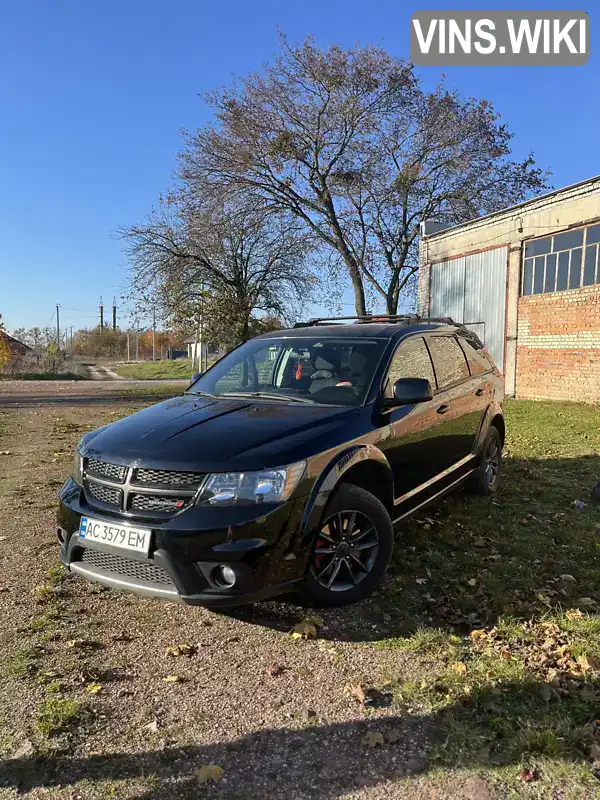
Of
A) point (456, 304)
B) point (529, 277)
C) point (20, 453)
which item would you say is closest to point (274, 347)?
point (20, 453)

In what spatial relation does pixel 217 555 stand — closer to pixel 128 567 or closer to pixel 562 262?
pixel 128 567

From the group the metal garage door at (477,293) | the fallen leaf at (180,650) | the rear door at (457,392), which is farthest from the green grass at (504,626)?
the metal garage door at (477,293)

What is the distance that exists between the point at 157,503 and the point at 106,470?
0.42 m

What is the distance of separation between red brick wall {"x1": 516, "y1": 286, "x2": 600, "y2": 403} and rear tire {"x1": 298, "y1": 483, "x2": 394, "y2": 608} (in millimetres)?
11700

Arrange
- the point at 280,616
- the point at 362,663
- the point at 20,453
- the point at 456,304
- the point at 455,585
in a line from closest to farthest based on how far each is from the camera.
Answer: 1. the point at 362,663
2. the point at 280,616
3. the point at 455,585
4. the point at 20,453
5. the point at 456,304

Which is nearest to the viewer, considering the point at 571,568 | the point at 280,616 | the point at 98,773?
the point at 98,773

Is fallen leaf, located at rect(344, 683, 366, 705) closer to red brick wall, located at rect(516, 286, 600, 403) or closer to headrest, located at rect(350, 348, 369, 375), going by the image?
headrest, located at rect(350, 348, 369, 375)

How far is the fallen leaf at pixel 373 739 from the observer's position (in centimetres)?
236

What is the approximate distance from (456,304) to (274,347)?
1495 cm

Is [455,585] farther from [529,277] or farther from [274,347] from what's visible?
[529,277]

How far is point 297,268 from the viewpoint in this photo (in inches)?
1064

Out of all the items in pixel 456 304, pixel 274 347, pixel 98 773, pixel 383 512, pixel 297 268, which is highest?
pixel 297 268

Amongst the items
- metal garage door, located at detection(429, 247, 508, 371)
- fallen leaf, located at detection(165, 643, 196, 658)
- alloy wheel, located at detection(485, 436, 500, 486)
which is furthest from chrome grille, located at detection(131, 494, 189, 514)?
metal garage door, located at detection(429, 247, 508, 371)

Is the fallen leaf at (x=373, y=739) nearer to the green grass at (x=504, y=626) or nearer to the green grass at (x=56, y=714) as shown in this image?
the green grass at (x=504, y=626)
